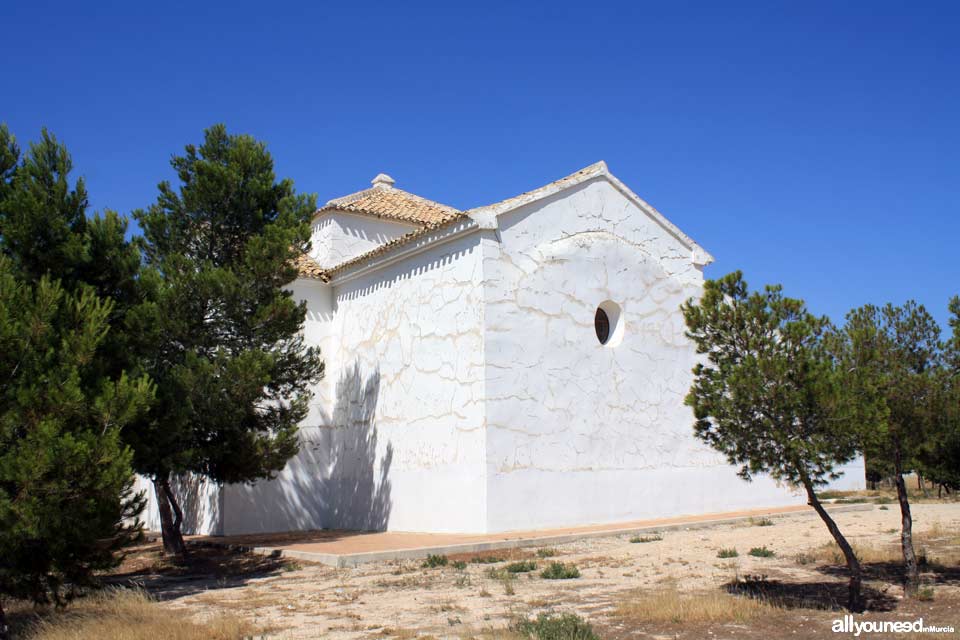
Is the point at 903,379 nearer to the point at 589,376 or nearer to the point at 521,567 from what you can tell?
the point at 521,567

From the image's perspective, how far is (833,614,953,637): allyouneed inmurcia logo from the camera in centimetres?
662

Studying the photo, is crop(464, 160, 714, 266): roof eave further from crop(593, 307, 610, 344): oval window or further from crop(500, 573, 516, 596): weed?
crop(500, 573, 516, 596): weed

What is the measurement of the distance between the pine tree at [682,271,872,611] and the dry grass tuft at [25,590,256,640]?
502 centimetres

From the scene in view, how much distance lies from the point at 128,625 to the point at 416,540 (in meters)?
6.78

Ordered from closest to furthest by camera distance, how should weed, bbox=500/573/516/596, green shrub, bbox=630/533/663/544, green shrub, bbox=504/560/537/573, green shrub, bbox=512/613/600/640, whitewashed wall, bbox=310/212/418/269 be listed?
green shrub, bbox=512/613/600/640 → weed, bbox=500/573/516/596 → green shrub, bbox=504/560/537/573 → green shrub, bbox=630/533/663/544 → whitewashed wall, bbox=310/212/418/269

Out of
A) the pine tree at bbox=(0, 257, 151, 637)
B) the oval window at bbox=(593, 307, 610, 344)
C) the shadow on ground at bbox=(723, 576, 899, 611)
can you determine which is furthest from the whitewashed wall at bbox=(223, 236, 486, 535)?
the pine tree at bbox=(0, 257, 151, 637)

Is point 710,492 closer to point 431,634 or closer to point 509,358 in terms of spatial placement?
point 509,358

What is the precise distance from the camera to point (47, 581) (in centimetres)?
774

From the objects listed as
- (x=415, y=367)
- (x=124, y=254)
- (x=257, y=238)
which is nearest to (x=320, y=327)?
(x=415, y=367)

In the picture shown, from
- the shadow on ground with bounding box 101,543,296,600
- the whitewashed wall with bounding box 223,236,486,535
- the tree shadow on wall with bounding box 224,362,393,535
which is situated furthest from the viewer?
the tree shadow on wall with bounding box 224,362,393,535

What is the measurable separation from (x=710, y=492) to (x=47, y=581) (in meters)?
13.5

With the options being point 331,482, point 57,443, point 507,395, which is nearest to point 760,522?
point 507,395

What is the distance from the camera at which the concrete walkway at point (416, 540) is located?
1226cm

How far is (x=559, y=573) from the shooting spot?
1008 cm
